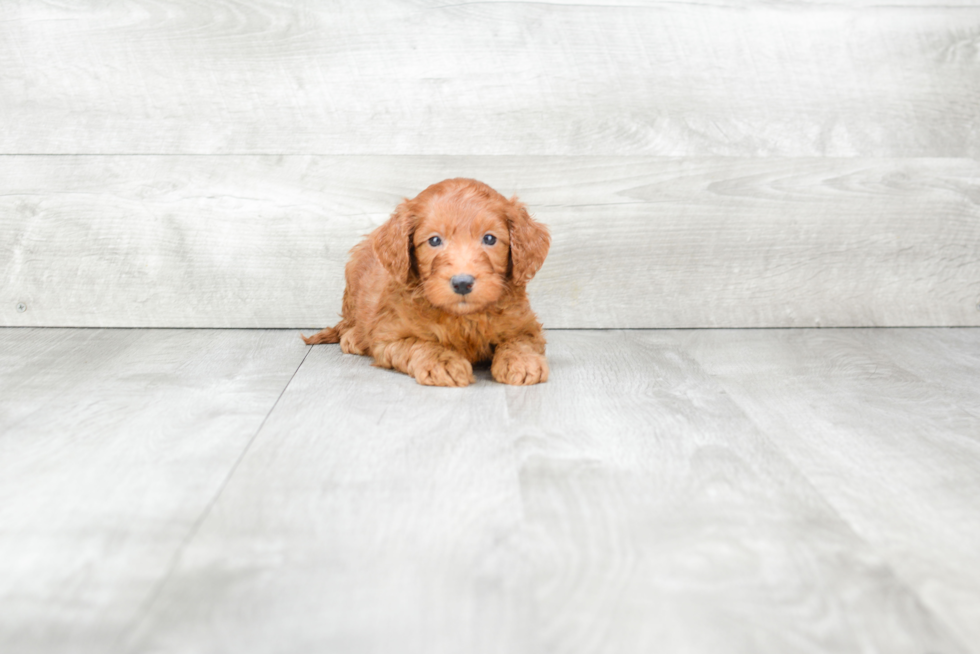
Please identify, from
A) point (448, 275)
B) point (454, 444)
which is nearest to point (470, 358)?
point (448, 275)

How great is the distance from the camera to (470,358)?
236 cm

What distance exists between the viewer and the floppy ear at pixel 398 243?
7.17 feet

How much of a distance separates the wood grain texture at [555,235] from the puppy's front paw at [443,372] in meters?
0.77

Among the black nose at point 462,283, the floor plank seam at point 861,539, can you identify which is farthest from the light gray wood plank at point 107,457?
the floor plank seam at point 861,539

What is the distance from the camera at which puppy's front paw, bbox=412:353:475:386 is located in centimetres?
218

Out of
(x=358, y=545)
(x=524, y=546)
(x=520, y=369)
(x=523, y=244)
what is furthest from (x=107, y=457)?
(x=523, y=244)

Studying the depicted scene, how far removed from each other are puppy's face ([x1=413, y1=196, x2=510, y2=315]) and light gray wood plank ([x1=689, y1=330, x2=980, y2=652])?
72cm

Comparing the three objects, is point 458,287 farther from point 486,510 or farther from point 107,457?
point 107,457

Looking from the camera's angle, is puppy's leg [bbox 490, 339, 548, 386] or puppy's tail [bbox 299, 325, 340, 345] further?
puppy's tail [bbox 299, 325, 340, 345]

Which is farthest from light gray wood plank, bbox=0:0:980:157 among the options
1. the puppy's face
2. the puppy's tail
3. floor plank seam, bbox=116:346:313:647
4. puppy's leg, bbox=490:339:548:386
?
floor plank seam, bbox=116:346:313:647

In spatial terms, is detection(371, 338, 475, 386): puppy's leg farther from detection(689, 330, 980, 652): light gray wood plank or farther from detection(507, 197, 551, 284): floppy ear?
detection(689, 330, 980, 652): light gray wood plank

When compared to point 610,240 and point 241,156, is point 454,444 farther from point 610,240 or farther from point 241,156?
point 241,156

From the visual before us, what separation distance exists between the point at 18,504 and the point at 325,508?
550mm

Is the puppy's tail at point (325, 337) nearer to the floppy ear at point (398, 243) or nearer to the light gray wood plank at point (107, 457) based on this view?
the light gray wood plank at point (107, 457)
